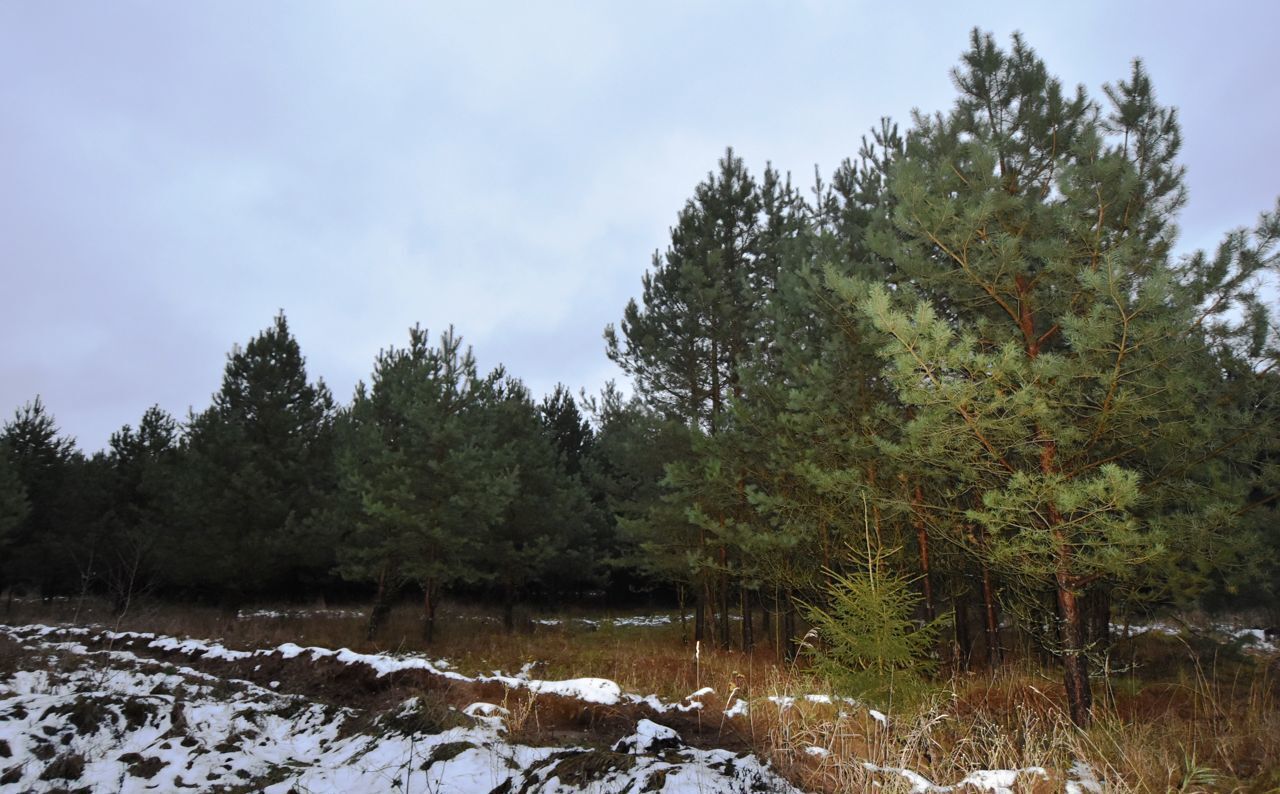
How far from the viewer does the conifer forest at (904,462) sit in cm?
604

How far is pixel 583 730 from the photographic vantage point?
20.9 feet

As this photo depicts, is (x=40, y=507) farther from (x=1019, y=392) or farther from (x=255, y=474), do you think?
(x=1019, y=392)

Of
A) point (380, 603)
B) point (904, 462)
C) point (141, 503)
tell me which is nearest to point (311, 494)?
point (380, 603)

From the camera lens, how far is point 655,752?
5125mm

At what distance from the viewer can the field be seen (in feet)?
14.7

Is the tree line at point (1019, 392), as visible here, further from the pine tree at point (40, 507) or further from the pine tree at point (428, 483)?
the pine tree at point (40, 507)

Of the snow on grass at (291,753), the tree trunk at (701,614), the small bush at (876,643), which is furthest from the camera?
the tree trunk at (701,614)

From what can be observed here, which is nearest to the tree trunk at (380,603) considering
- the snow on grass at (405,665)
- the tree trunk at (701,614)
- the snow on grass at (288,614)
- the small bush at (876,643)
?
the snow on grass at (405,665)

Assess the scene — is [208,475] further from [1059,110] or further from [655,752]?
[1059,110]

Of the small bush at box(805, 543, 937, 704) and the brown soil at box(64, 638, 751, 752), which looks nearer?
the small bush at box(805, 543, 937, 704)

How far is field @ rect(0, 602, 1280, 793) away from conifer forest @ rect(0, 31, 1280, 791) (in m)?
0.09

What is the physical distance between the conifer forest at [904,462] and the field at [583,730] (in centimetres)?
9

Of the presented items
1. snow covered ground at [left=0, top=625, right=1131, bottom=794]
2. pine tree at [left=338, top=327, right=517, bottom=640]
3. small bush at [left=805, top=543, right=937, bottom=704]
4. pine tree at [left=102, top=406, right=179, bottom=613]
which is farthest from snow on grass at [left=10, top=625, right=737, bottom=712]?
pine tree at [left=102, top=406, right=179, bottom=613]

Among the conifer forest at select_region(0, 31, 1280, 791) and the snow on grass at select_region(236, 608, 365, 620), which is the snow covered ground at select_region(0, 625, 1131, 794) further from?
the snow on grass at select_region(236, 608, 365, 620)
